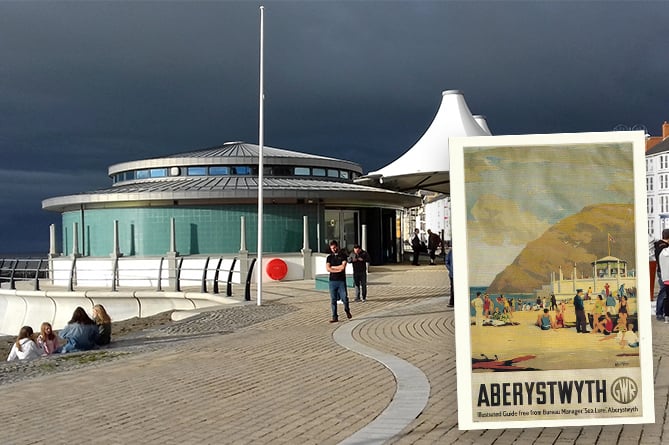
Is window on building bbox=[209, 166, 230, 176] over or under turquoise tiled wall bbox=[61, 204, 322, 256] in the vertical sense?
over

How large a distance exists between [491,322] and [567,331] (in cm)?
63

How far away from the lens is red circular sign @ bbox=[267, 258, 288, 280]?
85.6 feet

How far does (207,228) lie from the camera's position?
2964 cm

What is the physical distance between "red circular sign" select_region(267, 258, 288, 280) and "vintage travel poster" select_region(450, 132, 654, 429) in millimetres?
20517

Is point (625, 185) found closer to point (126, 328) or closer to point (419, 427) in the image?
point (419, 427)

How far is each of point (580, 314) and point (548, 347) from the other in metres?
0.38

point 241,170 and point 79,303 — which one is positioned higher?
point 241,170

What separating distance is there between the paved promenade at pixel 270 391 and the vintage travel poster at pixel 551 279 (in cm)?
56

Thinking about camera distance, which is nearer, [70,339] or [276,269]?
[70,339]

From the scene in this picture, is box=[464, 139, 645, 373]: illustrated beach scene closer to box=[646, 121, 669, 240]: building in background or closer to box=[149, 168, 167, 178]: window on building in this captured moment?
box=[149, 168, 167, 178]: window on building

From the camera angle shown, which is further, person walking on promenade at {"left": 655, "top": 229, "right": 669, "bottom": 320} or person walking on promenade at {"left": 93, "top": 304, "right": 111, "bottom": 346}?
person walking on promenade at {"left": 655, "top": 229, "right": 669, "bottom": 320}

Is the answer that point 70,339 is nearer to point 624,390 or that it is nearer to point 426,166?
point 624,390

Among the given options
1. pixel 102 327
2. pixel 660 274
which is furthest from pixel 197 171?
pixel 660 274

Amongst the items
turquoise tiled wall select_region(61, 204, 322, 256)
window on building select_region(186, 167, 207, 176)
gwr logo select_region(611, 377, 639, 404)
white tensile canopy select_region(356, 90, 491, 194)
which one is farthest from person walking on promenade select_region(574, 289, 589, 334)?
window on building select_region(186, 167, 207, 176)
